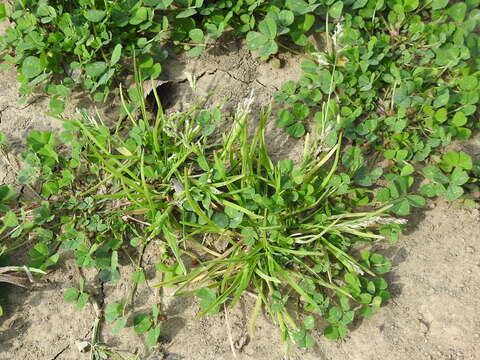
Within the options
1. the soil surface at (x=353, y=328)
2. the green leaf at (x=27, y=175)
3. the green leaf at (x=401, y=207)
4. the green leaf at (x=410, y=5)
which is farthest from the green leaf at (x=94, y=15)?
the green leaf at (x=401, y=207)

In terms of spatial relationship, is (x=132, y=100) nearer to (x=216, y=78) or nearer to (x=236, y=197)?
(x=216, y=78)

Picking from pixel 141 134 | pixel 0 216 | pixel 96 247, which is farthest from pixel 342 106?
pixel 0 216

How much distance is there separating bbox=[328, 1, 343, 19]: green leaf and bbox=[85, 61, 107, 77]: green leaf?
116cm

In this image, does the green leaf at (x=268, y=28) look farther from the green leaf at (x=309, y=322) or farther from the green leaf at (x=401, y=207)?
the green leaf at (x=309, y=322)

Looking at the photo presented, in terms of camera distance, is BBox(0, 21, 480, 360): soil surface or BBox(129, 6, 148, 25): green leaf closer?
BBox(0, 21, 480, 360): soil surface

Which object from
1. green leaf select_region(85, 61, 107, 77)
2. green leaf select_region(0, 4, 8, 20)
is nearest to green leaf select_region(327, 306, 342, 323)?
green leaf select_region(85, 61, 107, 77)

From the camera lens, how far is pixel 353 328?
79.0 inches

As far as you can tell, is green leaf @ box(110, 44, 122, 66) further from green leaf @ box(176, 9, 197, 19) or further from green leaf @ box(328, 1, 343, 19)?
green leaf @ box(328, 1, 343, 19)

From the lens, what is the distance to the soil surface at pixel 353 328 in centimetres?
197

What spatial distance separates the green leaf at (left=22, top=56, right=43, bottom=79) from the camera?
2.31m

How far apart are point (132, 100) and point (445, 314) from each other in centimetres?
173

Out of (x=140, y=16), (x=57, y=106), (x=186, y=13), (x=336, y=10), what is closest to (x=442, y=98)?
(x=336, y=10)

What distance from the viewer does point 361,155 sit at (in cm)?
230

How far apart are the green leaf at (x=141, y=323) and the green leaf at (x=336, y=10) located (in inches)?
66.5
